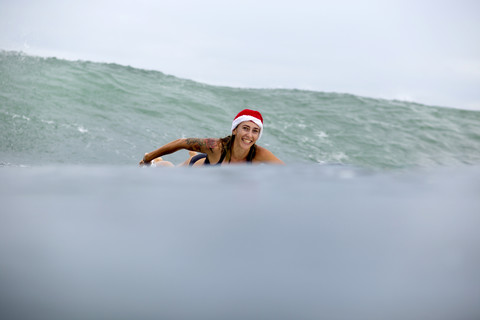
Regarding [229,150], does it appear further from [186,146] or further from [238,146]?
[186,146]

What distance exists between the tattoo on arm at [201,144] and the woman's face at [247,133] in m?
0.32

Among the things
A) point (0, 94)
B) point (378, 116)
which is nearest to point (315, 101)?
point (378, 116)

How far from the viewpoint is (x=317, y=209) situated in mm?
2645

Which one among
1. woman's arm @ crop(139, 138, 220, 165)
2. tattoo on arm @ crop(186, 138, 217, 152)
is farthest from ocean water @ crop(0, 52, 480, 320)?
tattoo on arm @ crop(186, 138, 217, 152)

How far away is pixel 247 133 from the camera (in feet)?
17.4

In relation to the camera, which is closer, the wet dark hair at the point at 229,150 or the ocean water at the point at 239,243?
the ocean water at the point at 239,243

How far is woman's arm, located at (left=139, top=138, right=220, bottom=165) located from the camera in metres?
5.14

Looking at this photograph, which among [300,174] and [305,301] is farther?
[300,174]

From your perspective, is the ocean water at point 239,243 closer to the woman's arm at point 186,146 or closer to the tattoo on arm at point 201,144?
the woman's arm at point 186,146

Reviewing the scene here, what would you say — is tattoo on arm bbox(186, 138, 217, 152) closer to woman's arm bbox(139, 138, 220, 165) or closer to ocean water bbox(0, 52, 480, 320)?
woman's arm bbox(139, 138, 220, 165)

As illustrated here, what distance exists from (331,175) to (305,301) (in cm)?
107

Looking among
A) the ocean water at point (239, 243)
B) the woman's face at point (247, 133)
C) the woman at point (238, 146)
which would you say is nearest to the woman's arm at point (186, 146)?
the woman at point (238, 146)

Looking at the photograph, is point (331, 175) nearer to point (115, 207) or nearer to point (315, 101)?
point (115, 207)

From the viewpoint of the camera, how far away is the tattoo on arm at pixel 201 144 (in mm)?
5238
